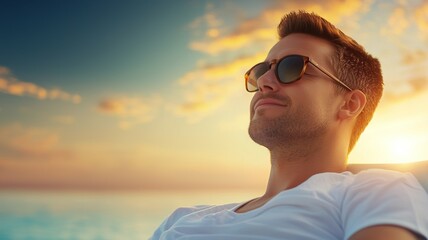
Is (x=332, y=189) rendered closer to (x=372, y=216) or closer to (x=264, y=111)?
(x=372, y=216)

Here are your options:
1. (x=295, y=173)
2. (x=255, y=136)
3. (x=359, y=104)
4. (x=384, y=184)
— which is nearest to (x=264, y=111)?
(x=255, y=136)

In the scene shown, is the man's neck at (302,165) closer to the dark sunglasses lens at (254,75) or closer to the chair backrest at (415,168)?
the chair backrest at (415,168)

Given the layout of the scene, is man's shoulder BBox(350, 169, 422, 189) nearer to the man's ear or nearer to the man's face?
the man's face

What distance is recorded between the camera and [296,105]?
2.46 metres

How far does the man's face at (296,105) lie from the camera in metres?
2.44

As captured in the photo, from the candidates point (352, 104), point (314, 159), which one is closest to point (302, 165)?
point (314, 159)

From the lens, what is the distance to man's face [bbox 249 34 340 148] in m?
2.44

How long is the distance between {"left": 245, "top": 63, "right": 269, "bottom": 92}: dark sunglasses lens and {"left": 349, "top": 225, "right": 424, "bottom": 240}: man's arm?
132cm

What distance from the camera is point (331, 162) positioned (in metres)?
2.46

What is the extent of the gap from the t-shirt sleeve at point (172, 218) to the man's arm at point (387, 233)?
1.08 meters

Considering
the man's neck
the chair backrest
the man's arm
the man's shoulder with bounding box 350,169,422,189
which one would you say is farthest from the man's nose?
the man's arm

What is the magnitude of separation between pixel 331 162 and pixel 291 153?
20cm

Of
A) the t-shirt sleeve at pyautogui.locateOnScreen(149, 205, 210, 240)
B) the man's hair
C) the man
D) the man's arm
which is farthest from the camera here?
the man's hair

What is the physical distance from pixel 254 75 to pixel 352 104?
56 cm
